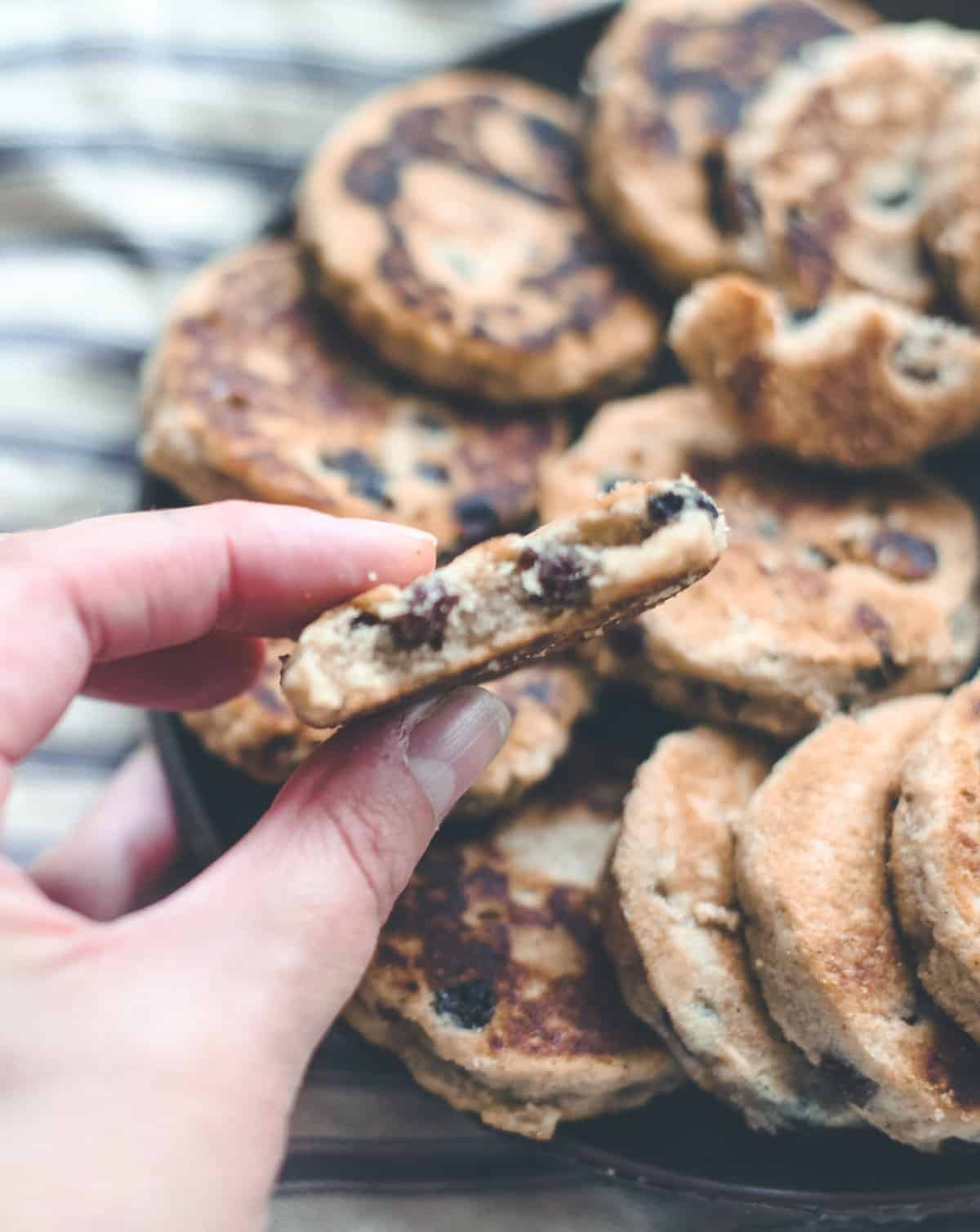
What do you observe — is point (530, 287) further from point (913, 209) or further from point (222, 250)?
point (222, 250)

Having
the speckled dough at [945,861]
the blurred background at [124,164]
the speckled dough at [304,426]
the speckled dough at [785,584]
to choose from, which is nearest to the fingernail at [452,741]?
the speckled dough at [785,584]

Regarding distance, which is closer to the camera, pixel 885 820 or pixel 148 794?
pixel 885 820

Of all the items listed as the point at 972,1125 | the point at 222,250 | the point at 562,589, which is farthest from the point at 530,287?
the point at 972,1125

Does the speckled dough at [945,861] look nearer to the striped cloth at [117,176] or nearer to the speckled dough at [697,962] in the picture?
the speckled dough at [697,962]

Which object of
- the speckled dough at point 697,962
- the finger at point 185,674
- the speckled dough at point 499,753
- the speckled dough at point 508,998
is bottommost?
the speckled dough at point 508,998

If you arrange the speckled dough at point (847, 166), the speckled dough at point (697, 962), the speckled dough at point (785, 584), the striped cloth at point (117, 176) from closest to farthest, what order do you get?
the speckled dough at point (697, 962) → the speckled dough at point (785, 584) → the speckled dough at point (847, 166) → the striped cloth at point (117, 176)

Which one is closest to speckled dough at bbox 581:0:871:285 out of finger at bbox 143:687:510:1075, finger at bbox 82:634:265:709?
finger at bbox 82:634:265:709
